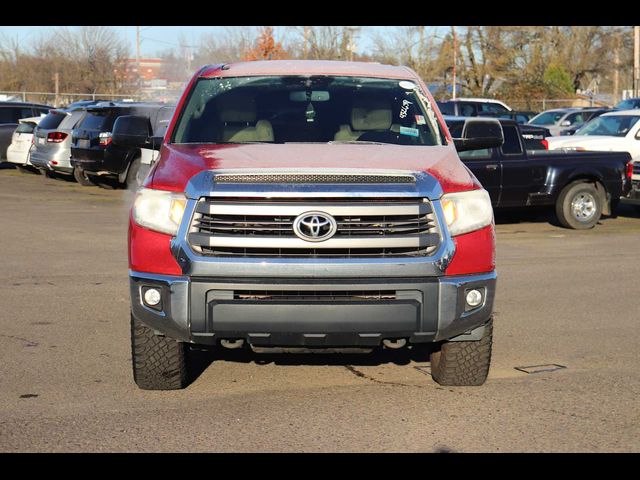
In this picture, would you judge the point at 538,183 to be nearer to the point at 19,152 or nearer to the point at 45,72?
the point at 19,152

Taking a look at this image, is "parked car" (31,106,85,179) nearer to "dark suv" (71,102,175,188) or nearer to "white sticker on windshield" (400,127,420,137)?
"dark suv" (71,102,175,188)

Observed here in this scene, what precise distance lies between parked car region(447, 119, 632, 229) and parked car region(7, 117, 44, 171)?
13.1 metres

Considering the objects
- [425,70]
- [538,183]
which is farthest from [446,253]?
[425,70]

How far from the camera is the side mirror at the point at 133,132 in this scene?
7879 mm

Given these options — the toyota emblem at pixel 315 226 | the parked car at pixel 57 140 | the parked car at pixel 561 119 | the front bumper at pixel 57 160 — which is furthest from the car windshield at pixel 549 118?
the toyota emblem at pixel 315 226

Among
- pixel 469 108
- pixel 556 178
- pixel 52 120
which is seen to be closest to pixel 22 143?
pixel 52 120

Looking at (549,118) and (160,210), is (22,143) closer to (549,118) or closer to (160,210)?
(549,118)

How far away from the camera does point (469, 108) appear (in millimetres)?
31031

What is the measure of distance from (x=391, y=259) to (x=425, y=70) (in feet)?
169

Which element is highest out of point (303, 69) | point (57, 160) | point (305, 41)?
point (305, 41)

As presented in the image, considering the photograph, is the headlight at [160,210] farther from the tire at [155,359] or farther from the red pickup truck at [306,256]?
the tire at [155,359]

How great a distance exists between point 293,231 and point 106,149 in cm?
1563

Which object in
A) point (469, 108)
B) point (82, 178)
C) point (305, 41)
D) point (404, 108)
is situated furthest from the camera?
point (305, 41)

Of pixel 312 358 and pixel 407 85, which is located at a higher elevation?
pixel 407 85
